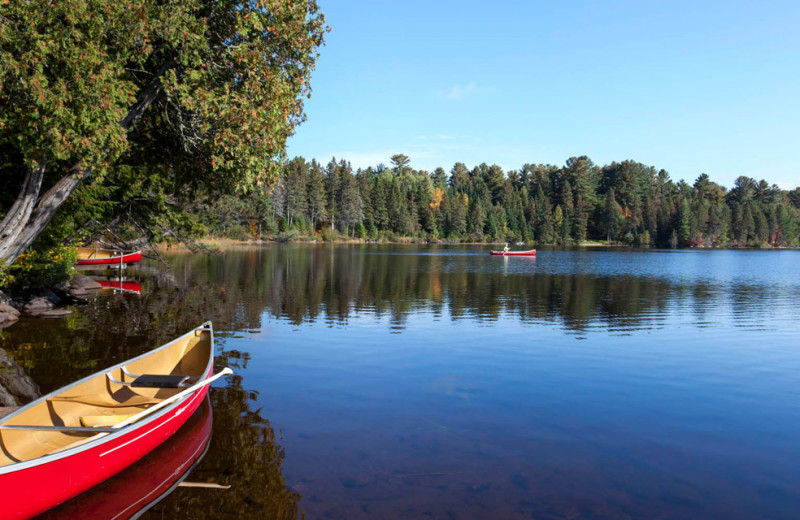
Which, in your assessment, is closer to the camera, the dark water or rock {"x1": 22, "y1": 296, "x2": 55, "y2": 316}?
the dark water

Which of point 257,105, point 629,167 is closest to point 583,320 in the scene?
point 257,105

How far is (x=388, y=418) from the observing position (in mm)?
9953

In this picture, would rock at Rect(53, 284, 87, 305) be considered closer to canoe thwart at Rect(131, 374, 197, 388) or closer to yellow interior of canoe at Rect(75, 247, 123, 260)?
yellow interior of canoe at Rect(75, 247, 123, 260)

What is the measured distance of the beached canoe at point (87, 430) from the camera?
568cm

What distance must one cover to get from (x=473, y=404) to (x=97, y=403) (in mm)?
6874

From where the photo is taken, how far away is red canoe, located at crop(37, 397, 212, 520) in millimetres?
6434

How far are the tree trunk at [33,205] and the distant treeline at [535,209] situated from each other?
79158 millimetres

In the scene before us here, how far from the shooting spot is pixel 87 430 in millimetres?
6484

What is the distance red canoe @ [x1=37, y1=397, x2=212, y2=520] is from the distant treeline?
8590 cm

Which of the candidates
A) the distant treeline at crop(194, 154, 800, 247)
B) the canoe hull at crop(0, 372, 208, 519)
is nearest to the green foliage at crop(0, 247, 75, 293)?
the canoe hull at crop(0, 372, 208, 519)

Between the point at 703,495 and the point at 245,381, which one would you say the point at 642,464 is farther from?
the point at 245,381

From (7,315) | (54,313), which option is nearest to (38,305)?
(54,313)

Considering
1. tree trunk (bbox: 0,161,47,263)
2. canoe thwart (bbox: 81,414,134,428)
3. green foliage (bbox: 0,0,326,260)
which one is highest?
green foliage (bbox: 0,0,326,260)

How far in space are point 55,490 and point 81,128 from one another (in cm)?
835
